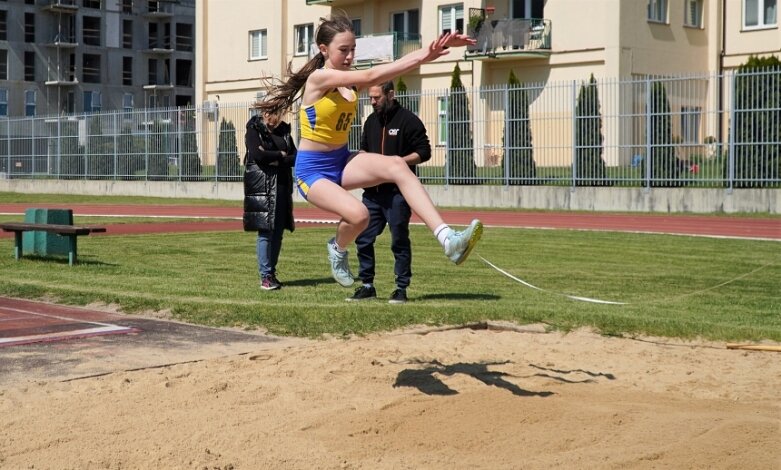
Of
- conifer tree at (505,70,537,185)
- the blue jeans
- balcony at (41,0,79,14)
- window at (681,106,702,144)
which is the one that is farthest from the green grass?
balcony at (41,0,79,14)

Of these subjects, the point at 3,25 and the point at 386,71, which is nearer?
the point at 386,71

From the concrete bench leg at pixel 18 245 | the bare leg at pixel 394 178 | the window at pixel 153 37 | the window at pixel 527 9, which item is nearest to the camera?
the bare leg at pixel 394 178

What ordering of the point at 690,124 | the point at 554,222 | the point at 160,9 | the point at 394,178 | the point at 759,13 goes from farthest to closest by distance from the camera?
the point at 160,9, the point at 759,13, the point at 690,124, the point at 554,222, the point at 394,178

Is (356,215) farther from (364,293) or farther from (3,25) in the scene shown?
(3,25)

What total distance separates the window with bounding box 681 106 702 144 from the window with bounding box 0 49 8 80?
6401 cm

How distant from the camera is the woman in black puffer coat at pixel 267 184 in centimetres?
1184

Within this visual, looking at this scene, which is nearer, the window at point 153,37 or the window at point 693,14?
the window at point 693,14

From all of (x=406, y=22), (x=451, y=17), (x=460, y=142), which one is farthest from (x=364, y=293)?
(x=406, y=22)

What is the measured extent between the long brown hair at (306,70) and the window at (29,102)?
75856 mm

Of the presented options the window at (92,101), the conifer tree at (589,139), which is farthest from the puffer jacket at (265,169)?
the window at (92,101)

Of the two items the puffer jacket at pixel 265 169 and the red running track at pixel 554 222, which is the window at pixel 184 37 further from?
the puffer jacket at pixel 265 169

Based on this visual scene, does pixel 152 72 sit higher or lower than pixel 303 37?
higher

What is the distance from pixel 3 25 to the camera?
79.4 metres

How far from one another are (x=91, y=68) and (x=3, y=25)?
23.5 ft
